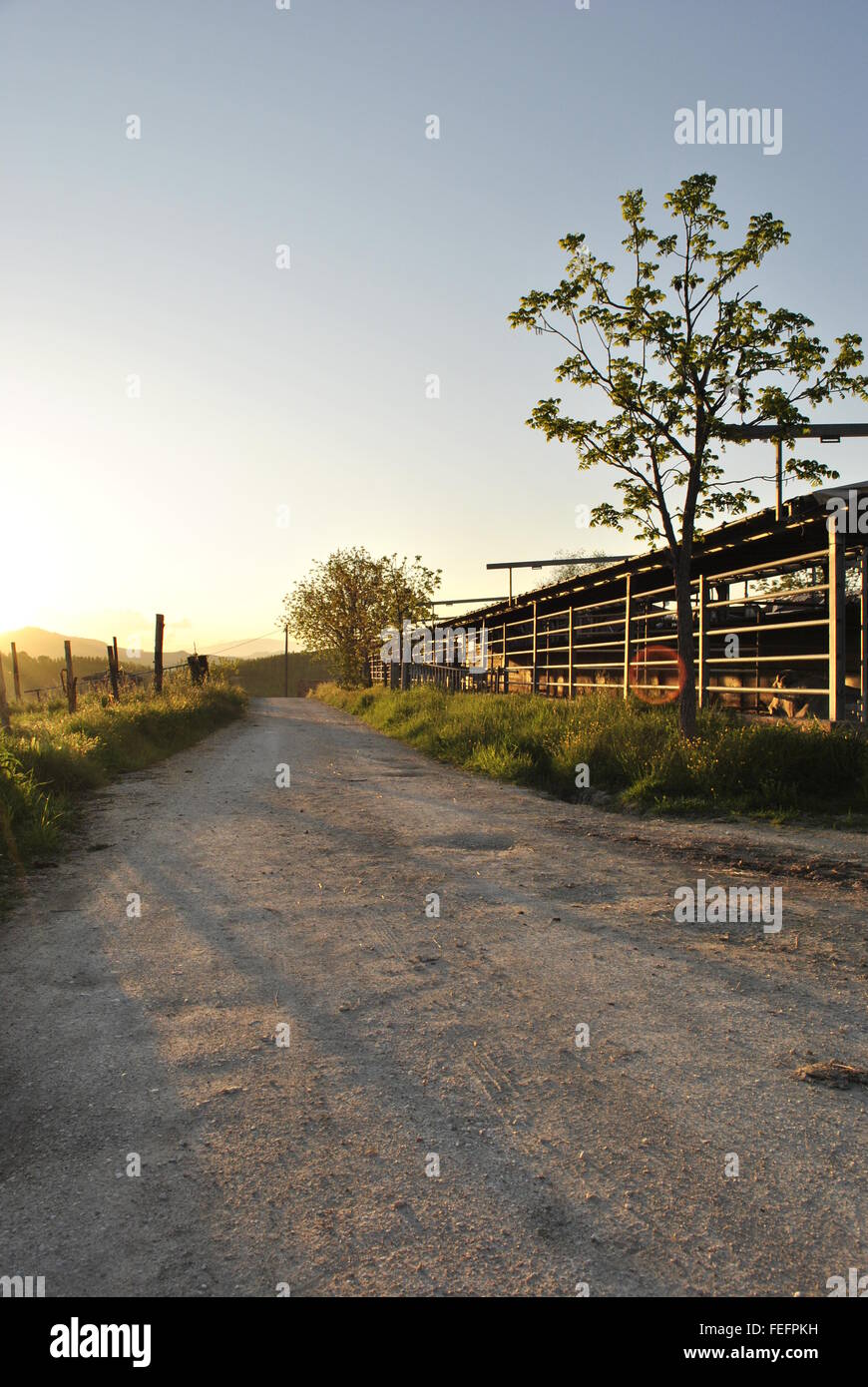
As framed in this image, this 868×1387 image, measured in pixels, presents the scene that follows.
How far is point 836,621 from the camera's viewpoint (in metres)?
8.88

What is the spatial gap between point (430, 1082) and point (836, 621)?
7.79 m

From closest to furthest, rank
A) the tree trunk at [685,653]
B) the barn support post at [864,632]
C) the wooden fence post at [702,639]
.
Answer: the barn support post at [864,632] → the tree trunk at [685,653] → the wooden fence post at [702,639]

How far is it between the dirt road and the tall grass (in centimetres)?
209

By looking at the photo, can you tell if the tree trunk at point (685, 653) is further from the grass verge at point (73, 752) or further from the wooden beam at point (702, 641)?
the grass verge at point (73, 752)

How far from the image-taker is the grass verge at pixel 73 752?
6945 mm

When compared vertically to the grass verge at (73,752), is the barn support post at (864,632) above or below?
above

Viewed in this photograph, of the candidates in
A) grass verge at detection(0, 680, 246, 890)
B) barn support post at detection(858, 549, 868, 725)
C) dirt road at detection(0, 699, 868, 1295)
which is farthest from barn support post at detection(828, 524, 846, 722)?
grass verge at detection(0, 680, 246, 890)

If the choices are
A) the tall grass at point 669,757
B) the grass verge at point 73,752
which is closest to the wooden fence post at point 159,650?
the grass verge at point 73,752

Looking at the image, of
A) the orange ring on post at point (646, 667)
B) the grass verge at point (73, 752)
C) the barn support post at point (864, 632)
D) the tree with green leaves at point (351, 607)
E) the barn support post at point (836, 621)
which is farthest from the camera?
the tree with green leaves at point (351, 607)

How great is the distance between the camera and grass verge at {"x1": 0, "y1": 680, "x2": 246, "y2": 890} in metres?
6.95

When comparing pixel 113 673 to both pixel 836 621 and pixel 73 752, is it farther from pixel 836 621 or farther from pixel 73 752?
pixel 836 621

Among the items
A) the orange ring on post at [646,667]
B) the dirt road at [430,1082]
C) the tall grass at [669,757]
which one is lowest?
the dirt road at [430,1082]

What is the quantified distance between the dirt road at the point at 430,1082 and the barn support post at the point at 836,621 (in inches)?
144
